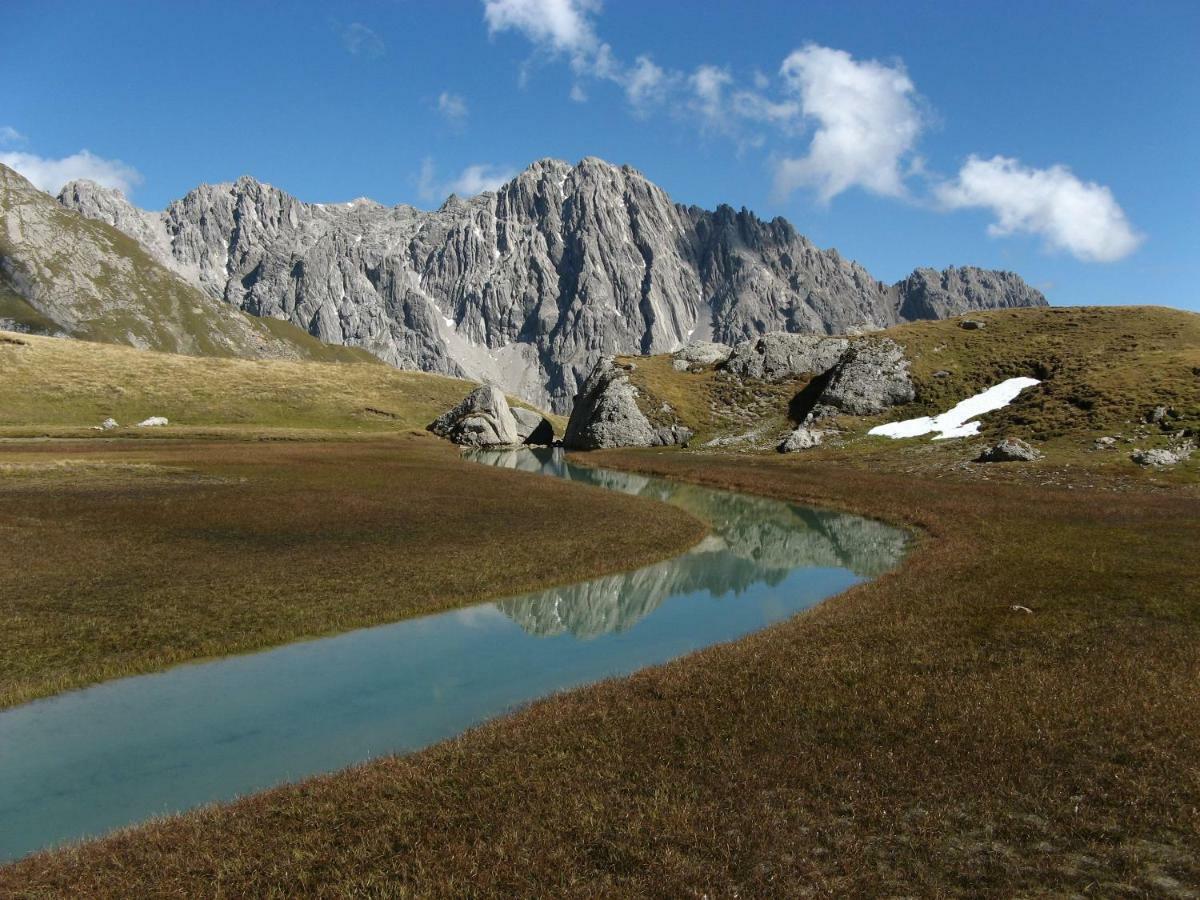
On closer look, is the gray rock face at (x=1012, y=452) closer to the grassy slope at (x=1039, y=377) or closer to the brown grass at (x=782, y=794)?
the grassy slope at (x=1039, y=377)

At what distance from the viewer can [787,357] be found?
13388cm

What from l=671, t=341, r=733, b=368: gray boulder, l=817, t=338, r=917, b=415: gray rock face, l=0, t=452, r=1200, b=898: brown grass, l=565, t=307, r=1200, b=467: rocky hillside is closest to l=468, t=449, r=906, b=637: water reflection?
l=0, t=452, r=1200, b=898: brown grass

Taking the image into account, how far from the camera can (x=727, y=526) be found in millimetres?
47906

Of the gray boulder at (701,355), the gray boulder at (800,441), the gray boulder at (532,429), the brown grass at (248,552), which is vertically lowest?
the brown grass at (248,552)

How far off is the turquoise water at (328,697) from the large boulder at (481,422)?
112059 mm

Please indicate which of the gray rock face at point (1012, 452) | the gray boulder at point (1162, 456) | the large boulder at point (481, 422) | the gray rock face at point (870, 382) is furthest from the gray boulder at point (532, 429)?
the gray boulder at point (1162, 456)

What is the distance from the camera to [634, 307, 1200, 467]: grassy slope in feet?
233

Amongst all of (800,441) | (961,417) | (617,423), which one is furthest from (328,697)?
(617,423)

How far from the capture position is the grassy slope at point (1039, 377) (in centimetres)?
7094

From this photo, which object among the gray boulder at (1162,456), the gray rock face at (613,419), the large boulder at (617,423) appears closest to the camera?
the gray boulder at (1162,456)

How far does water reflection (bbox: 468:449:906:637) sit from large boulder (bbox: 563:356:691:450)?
197 feet

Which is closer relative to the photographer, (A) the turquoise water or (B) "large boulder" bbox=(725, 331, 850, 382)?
(A) the turquoise water

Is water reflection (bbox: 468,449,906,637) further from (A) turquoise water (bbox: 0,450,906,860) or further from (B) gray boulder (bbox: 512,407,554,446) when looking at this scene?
(B) gray boulder (bbox: 512,407,554,446)

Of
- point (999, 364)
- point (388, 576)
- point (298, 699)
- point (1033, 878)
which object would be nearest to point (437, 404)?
point (999, 364)
